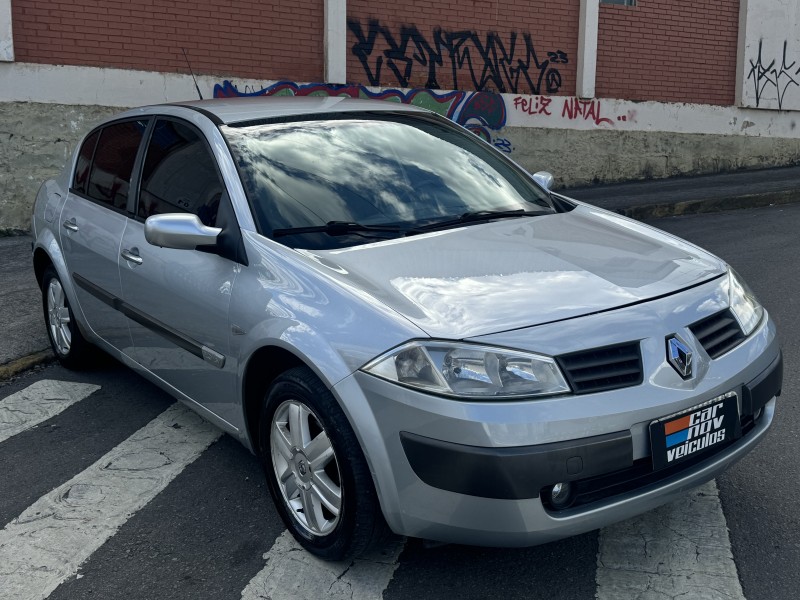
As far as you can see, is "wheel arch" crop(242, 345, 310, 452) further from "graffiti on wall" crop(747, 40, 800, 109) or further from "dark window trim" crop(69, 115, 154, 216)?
"graffiti on wall" crop(747, 40, 800, 109)

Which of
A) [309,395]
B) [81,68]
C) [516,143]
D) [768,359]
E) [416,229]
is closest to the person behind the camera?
[309,395]

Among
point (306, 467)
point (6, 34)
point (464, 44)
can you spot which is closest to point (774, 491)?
point (306, 467)

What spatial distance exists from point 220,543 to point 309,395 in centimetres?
83

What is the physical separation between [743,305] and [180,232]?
7.35 ft

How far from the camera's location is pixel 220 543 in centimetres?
355

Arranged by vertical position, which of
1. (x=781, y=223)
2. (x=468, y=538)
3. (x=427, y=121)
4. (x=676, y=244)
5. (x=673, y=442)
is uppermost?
(x=427, y=121)

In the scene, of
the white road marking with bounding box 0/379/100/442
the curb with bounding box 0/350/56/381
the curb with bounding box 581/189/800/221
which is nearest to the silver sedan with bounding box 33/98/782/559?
the white road marking with bounding box 0/379/100/442

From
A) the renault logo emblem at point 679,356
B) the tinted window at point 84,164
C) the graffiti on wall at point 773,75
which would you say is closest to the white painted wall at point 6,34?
the tinted window at point 84,164

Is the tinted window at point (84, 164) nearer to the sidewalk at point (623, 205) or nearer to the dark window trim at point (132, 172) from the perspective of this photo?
the dark window trim at point (132, 172)

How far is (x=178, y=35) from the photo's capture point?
11305mm

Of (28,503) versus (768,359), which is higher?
(768,359)

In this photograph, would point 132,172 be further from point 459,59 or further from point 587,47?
point 587,47

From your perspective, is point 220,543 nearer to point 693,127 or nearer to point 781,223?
point 781,223

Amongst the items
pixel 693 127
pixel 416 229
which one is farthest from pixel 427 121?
pixel 693 127
